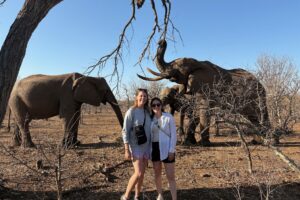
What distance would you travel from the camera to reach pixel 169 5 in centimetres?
763

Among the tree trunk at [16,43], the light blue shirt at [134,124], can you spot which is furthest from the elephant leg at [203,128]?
the tree trunk at [16,43]

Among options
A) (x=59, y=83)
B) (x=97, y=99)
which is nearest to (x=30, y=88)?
(x=59, y=83)

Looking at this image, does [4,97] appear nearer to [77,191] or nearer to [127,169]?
[77,191]

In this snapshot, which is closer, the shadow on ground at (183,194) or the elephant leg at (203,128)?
the shadow on ground at (183,194)

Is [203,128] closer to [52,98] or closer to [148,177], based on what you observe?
[148,177]

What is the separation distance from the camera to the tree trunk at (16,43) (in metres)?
4.96

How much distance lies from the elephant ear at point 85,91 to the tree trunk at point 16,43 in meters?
6.95

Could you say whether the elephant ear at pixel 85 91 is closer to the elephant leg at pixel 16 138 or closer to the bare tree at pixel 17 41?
the elephant leg at pixel 16 138

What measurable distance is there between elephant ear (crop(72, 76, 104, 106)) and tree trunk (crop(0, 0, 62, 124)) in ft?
22.8

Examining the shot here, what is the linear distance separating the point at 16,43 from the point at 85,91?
Answer: 7189 mm

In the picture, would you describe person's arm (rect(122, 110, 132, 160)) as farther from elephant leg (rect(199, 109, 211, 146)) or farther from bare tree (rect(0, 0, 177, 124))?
elephant leg (rect(199, 109, 211, 146))

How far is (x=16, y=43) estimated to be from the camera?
5.03 metres

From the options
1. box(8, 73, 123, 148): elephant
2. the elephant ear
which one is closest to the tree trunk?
box(8, 73, 123, 148): elephant

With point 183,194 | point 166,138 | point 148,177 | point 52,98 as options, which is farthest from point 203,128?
point 166,138
